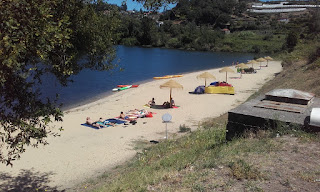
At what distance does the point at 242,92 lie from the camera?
24.2 meters

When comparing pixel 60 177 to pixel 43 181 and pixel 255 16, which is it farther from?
pixel 255 16

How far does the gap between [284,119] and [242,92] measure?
60.3ft

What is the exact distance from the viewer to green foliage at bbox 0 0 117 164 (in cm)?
410

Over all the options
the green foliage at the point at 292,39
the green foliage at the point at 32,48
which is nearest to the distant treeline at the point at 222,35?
the green foliage at the point at 292,39

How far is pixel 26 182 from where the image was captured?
29.5 feet

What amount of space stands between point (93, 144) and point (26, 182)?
12.2ft

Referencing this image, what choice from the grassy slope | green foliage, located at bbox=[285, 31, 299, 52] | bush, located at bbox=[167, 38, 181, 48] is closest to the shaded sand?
the grassy slope

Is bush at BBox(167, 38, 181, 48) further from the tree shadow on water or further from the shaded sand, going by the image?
the tree shadow on water

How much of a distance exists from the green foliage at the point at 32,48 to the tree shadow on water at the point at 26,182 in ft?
12.9

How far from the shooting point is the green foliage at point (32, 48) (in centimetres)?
410

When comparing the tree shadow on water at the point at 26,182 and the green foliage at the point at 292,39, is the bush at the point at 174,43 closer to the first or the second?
the green foliage at the point at 292,39

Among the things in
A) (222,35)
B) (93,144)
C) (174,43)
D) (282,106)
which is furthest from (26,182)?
(222,35)

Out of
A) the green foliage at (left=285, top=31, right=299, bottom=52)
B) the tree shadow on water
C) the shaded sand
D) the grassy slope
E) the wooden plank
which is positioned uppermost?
the green foliage at (left=285, top=31, right=299, bottom=52)

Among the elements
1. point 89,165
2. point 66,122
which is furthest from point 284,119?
point 66,122
